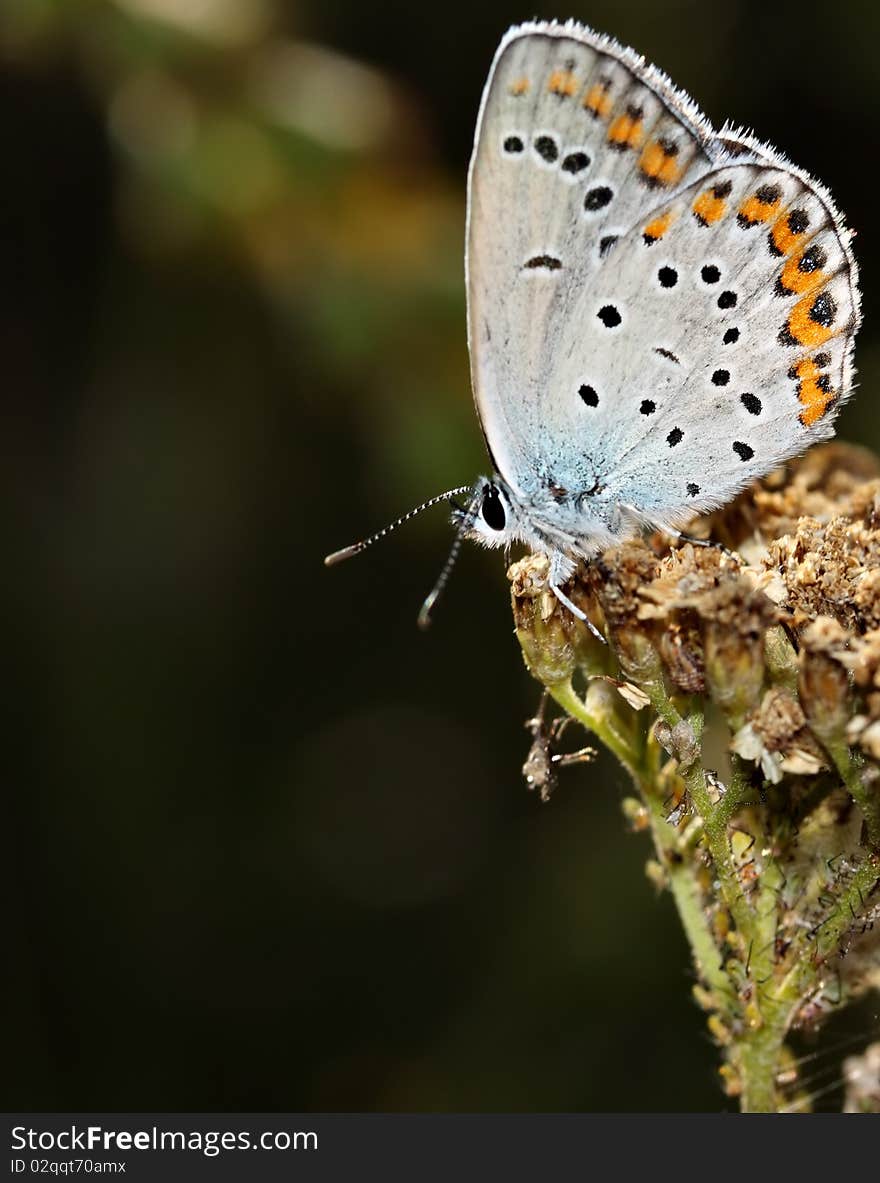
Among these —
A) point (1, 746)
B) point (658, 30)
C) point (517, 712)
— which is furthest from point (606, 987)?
point (658, 30)

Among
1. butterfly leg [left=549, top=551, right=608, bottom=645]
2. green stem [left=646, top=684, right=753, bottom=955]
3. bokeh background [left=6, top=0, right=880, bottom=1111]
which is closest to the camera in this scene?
green stem [left=646, top=684, right=753, bottom=955]

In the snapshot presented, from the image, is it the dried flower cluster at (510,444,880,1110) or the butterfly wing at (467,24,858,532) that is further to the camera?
the butterfly wing at (467,24,858,532)

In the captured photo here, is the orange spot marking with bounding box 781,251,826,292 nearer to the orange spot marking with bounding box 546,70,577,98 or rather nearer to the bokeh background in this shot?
the orange spot marking with bounding box 546,70,577,98

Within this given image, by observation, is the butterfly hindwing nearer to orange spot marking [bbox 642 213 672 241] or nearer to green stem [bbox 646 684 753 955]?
orange spot marking [bbox 642 213 672 241]

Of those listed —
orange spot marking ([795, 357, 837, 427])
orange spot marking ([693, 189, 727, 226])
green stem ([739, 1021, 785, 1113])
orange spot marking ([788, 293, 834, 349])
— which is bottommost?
green stem ([739, 1021, 785, 1113])

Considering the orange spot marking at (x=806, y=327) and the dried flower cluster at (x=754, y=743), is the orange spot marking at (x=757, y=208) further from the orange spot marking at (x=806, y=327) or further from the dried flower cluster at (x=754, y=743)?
the dried flower cluster at (x=754, y=743)

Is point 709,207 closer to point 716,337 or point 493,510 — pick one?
point 716,337

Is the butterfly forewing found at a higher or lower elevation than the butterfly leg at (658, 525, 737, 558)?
higher

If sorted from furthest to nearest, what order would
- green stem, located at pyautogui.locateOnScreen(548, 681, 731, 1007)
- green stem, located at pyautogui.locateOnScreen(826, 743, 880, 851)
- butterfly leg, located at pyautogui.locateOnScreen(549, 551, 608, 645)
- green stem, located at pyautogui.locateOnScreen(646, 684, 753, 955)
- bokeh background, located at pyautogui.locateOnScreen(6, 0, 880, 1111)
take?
bokeh background, located at pyautogui.locateOnScreen(6, 0, 880, 1111)
butterfly leg, located at pyautogui.locateOnScreen(549, 551, 608, 645)
green stem, located at pyautogui.locateOnScreen(548, 681, 731, 1007)
green stem, located at pyautogui.locateOnScreen(646, 684, 753, 955)
green stem, located at pyautogui.locateOnScreen(826, 743, 880, 851)

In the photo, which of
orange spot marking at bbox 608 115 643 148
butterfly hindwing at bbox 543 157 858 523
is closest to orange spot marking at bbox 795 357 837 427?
butterfly hindwing at bbox 543 157 858 523
